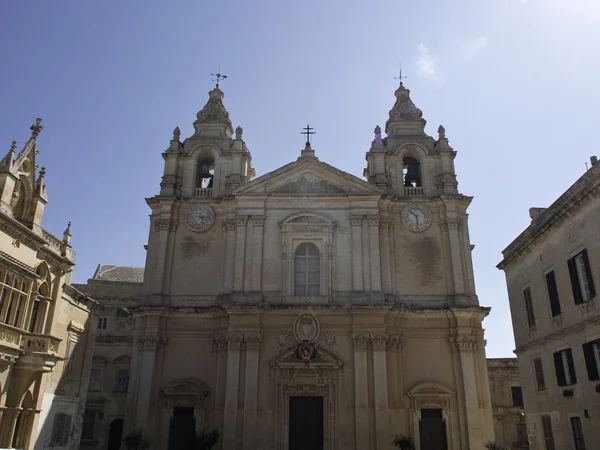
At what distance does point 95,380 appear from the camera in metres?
30.4

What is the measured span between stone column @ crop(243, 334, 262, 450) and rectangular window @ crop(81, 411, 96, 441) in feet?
38.0

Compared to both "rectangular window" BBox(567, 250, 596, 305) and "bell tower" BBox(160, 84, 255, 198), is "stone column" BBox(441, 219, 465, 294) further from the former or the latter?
"bell tower" BBox(160, 84, 255, 198)

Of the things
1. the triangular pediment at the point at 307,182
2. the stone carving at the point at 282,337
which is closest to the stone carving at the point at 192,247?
the triangular pediment at the point at 307,182

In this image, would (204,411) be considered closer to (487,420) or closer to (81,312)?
(81,312)

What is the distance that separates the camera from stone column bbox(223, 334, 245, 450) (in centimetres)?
2233

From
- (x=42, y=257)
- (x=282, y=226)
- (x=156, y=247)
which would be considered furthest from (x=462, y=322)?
(x=42, y=257)

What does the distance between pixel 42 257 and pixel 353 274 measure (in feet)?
44.8

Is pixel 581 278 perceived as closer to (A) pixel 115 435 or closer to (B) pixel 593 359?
(B) pixel 593 359

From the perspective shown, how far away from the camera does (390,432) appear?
2248 centimetres

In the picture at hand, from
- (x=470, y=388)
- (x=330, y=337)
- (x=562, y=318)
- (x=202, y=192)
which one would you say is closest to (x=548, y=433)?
(x=562, y=318)

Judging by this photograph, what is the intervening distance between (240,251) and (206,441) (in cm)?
874

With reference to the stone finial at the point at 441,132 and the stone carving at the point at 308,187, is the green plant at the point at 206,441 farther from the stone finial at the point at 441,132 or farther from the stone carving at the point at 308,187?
the stone finial at the point at 441,132

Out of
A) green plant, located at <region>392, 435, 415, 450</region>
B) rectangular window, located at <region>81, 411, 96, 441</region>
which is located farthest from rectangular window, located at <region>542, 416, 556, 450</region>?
rectangular window, located at <region>81, 411, 96, 441</region>

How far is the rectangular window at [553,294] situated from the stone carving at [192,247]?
15.9 m
